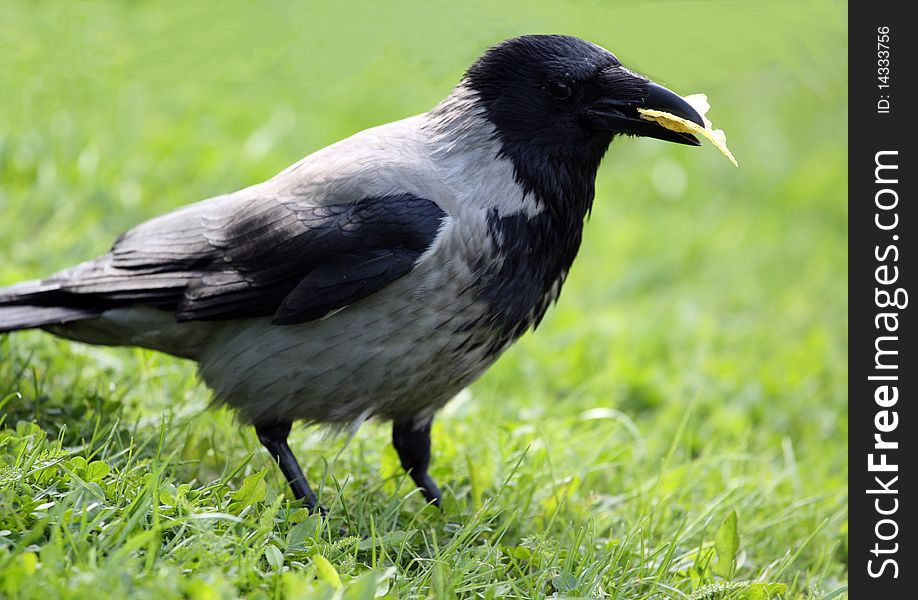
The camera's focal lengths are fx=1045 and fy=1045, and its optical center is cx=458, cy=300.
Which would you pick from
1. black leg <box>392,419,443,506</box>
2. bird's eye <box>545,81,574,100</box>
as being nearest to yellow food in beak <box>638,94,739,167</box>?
bird's eye <box>545,81,574,100</box>

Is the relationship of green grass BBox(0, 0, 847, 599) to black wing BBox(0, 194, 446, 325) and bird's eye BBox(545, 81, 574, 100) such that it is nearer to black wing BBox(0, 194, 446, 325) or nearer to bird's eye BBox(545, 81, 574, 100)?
black wing BBox(0, 194, 446, 325)

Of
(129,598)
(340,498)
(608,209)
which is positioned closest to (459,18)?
(608,209)

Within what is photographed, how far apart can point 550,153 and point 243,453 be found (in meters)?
1.68

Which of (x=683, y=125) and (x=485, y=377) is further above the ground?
(x=683, y=125)

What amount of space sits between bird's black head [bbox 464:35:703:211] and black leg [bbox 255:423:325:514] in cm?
127

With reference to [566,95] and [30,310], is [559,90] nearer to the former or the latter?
[566,95]

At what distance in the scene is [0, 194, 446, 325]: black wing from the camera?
11.5ft

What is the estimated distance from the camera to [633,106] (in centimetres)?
360

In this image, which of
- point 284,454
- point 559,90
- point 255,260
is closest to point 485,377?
point 284,454

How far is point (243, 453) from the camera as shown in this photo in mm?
4117

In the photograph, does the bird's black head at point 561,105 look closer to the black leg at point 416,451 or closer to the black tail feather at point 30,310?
the black leg at point 416,451

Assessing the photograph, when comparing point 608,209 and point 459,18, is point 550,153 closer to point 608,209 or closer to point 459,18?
point 459,18

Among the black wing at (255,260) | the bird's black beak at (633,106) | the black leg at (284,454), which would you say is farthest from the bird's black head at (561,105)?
the black leg at (284,454)

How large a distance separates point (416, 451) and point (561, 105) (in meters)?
1.44
